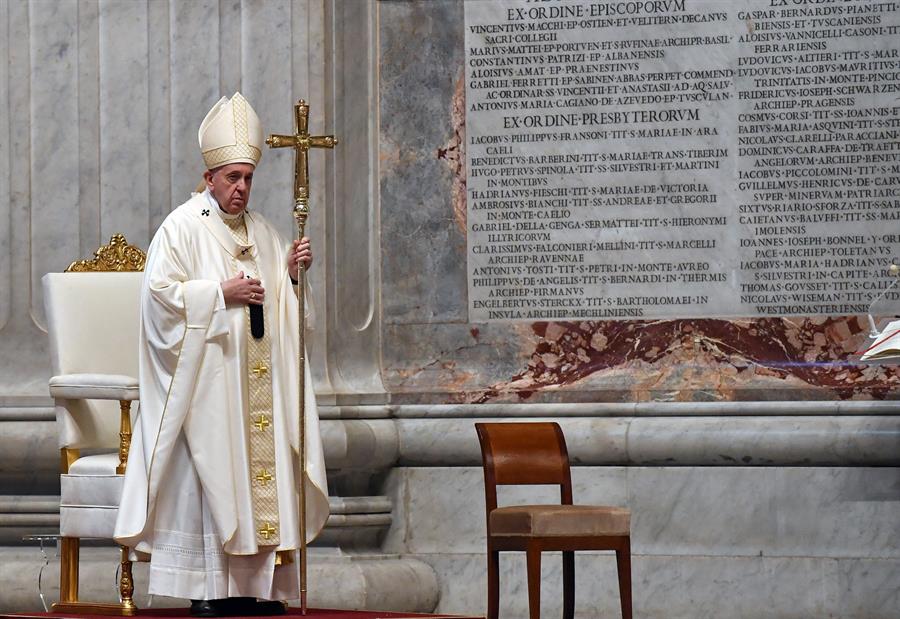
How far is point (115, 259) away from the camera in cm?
733

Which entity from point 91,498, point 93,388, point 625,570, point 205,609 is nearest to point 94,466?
point 91,498

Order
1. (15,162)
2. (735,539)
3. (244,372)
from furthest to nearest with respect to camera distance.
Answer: (15,162) → (735,539) → (244,372)

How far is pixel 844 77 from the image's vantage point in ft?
25.2

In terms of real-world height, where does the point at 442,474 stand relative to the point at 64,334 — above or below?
below

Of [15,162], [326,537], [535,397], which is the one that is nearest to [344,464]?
[326,537]

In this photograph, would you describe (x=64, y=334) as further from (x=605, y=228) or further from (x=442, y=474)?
(x=605, y=228)

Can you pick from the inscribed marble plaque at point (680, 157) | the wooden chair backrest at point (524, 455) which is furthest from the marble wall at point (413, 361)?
the wooden chair backrest at point (524, 455)

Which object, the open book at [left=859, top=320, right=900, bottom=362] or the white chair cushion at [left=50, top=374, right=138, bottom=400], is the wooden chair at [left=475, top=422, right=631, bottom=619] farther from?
the white chair cushion at [left=50, top=374, right=138, bottom=400]

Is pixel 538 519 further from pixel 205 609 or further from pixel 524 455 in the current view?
pixel 205 609

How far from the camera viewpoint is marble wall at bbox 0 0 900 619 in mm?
7422

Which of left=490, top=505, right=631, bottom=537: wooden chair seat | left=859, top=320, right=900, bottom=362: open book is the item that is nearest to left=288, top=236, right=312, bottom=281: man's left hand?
left=490, top=505, right=631, bottom=537: wooden chair seat

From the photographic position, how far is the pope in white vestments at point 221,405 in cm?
618

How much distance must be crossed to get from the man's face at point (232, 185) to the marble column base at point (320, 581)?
5.73 ft

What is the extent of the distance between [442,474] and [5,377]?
6.58 ft
